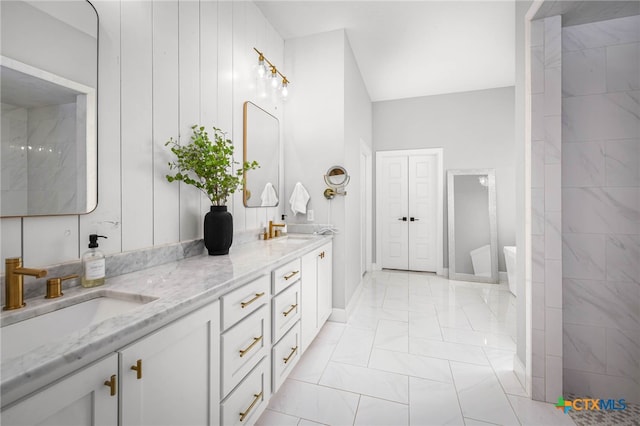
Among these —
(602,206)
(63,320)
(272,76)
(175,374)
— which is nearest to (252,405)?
(175,374)

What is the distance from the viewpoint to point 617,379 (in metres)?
1.70

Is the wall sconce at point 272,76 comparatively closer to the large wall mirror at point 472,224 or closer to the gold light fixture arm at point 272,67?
the gold light fixture arm at point 272,67

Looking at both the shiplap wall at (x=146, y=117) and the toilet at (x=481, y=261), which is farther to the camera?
the toilet at (x=481, y=261)

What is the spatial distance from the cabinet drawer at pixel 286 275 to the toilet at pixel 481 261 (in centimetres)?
346

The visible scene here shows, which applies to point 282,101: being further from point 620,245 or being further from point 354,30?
point 620,245

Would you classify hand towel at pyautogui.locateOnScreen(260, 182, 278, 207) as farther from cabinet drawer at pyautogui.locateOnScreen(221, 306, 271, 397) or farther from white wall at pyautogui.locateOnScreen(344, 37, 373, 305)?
cabinet drawer at pyautogui.locateOnScreen(221, 306, 271, 397)

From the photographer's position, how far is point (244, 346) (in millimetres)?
1301

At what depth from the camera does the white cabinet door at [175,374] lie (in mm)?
789

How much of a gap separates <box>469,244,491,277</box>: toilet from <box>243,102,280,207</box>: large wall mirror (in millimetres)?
3252

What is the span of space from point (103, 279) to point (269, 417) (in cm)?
113

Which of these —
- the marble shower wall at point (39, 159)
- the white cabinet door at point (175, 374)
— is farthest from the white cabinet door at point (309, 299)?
the marble shower wall at point (39, 159)

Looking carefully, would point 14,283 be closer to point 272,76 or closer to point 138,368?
point 138,368

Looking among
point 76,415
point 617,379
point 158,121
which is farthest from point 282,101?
point 617,379

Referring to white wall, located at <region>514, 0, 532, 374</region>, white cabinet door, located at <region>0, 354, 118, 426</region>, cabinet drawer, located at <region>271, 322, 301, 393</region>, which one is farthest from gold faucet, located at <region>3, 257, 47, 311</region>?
white wall, located at <region>514, 0, 532, 374</region>
